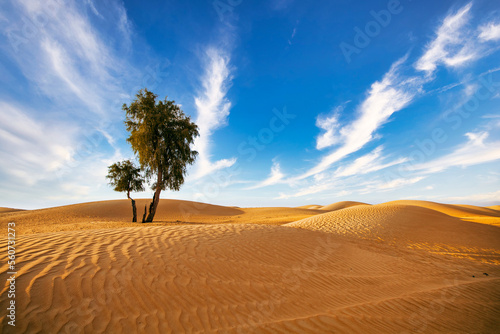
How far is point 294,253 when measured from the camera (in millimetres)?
7082

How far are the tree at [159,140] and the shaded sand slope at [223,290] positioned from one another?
1104 cm

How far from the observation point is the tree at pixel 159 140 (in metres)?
16.8

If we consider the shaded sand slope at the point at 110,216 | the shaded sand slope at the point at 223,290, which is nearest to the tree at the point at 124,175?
the shaded sand slope at the point at 110,216

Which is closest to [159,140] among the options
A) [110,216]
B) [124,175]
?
[124,175]

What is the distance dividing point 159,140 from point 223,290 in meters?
15.5

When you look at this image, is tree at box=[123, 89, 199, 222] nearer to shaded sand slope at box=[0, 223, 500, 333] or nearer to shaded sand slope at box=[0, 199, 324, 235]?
shaded sand slope at box=[0, 199, 324, 235]

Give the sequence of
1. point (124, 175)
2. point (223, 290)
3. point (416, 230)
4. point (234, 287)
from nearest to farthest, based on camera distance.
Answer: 1. point (223, 290)
2. point (234, 287)
3. point (416, 230)
4. point (124, 175)

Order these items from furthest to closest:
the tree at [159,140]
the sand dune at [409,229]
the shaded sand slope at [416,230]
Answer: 1. the tree at [159,140]
2. the sand dune at [409,229]
3. the shaded sand slope at [416,230]

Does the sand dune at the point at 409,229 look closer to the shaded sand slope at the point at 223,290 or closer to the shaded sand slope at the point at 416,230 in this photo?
the shaded sand slope at the point at 416,230

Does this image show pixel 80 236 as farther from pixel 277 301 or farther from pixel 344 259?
pixel 344 259

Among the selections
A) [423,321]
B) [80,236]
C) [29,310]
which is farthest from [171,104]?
[423,321]

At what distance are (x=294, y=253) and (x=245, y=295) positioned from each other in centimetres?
326

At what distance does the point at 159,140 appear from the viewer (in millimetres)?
17156

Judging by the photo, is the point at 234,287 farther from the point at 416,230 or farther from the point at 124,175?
the point at 124,175
